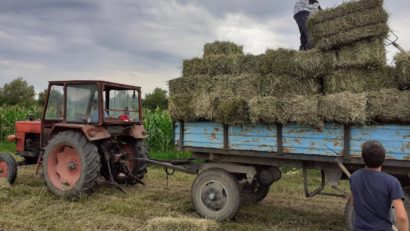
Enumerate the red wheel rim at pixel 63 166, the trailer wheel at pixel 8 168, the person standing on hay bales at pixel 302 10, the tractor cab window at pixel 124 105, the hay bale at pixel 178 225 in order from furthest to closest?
the tractor cab window at pixel 124 105 < the trailer wheel at pixel 8 168 < the person standing on hay bales at pixel 302 10 < the red wheel rim at pixel 63 166 < the hay bale at pixel 178 225

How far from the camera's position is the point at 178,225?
237 inches

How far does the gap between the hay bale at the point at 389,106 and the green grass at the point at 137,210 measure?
1911 mm

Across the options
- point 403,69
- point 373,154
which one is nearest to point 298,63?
point 403,69

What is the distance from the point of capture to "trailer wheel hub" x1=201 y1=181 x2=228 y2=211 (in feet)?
21.9

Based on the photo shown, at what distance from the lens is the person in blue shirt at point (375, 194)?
3.35 metres

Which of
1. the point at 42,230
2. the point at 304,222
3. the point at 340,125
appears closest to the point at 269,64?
the point at 340,125

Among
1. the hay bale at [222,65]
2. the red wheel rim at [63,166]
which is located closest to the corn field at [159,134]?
the red wheel rim at [63,166]

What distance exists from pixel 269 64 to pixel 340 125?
1.40m

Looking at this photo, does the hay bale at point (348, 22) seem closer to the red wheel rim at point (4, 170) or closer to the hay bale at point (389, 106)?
the hay bale at point (389, 106)

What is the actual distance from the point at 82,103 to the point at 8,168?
2070mm

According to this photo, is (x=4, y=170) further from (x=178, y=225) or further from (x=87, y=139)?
(x=178, y=225)

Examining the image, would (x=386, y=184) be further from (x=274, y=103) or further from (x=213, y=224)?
(x=213, y=224)

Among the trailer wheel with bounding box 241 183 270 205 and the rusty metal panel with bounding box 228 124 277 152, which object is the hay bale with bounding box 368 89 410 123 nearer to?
the rusty metal panel with bounding box 228 124 277 152

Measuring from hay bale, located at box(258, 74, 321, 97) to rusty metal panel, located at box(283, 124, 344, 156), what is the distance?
20.3 inches
